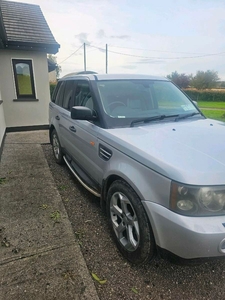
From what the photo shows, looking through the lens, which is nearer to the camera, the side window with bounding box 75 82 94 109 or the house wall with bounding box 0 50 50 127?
the side window with bounding box 75 82 94 109

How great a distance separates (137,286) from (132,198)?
0.79 m

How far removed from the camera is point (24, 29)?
26.9 feet

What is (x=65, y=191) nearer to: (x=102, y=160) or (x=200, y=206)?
(x=102, y=160)

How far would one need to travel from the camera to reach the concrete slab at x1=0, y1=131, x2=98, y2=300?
74.1 inches

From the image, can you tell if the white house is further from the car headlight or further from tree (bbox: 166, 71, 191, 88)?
tree (bbox: 166, 71, 191, 88)

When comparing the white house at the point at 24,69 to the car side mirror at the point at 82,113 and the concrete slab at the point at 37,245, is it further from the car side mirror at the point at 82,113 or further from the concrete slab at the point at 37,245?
the car side mirror at the point at 82,113

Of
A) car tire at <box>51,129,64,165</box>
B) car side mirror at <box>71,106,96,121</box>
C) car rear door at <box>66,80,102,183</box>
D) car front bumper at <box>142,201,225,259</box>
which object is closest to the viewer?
car front bumper at <box>142,201,225,259</box>

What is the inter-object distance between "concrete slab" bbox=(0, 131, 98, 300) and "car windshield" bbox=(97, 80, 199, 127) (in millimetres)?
1530

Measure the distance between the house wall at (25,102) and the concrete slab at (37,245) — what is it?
454cm

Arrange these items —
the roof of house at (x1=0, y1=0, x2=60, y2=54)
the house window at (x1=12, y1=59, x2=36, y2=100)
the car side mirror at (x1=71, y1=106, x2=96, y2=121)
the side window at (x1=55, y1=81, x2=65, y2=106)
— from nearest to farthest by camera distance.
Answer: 1. the car side mirror at (x1=71, y1=106, x2=96, y2=121)
2. the side window at (x1=55, y1=81, x2=65, y2=106)
3. the roof of house at (x1=0, y1=0, x2=60, y2=54)
4. the house window at (x1=12, y1=59, x2=36, y2=100)

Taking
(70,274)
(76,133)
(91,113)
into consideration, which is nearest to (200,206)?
(70,274)

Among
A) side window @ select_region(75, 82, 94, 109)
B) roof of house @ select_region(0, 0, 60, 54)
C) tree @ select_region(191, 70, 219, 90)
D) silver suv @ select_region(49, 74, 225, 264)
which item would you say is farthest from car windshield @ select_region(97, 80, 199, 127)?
tree @ select_region(191, 70, 219, 90)

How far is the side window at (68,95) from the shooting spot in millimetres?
3807

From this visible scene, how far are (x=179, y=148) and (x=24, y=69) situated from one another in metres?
7.98
